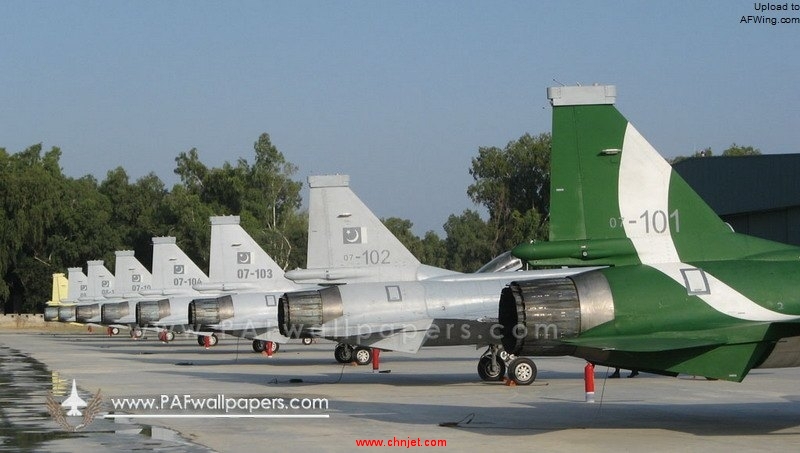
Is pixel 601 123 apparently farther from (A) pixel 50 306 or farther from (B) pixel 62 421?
(A) pixel 50 306

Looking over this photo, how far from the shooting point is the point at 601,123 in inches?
556

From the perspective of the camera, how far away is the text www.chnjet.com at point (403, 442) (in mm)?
13492

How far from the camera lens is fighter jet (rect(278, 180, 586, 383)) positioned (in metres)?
22.7

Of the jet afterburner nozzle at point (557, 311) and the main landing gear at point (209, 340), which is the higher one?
the jet afterburner nozzle at point (557, 311)

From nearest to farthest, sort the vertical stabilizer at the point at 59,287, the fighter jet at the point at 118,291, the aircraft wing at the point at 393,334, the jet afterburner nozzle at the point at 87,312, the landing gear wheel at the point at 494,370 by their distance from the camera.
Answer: the aircraft wing at the point at 393,334, the landing gear wheel at the point at 494,370, the fighter jet at the point at 118,291, the jet afterburner nozzle at the point at 87,312, the vertical stabilizer at the point at 59,287

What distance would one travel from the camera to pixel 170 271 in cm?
4384

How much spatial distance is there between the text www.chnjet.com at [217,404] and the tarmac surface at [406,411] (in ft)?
0.18

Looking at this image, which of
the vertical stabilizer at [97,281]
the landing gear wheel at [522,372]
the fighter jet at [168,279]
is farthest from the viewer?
the vertical stabilizer at [97,281]

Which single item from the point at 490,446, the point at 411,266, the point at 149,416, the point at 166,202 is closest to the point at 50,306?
the point at 166,202

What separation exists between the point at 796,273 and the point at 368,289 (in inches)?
429

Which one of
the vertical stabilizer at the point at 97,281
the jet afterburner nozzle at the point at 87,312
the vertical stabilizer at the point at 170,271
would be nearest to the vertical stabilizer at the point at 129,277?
the jet afterburner nozzle at the point at 87,312

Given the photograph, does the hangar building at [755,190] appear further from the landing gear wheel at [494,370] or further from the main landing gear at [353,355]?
the landing gear wheel at [494,370]

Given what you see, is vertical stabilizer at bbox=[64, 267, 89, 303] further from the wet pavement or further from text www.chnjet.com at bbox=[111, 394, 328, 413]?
text www.chnjet.com at bbox=[111, 394, 328, 413]

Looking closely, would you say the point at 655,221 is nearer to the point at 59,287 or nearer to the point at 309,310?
the point at 309,310
